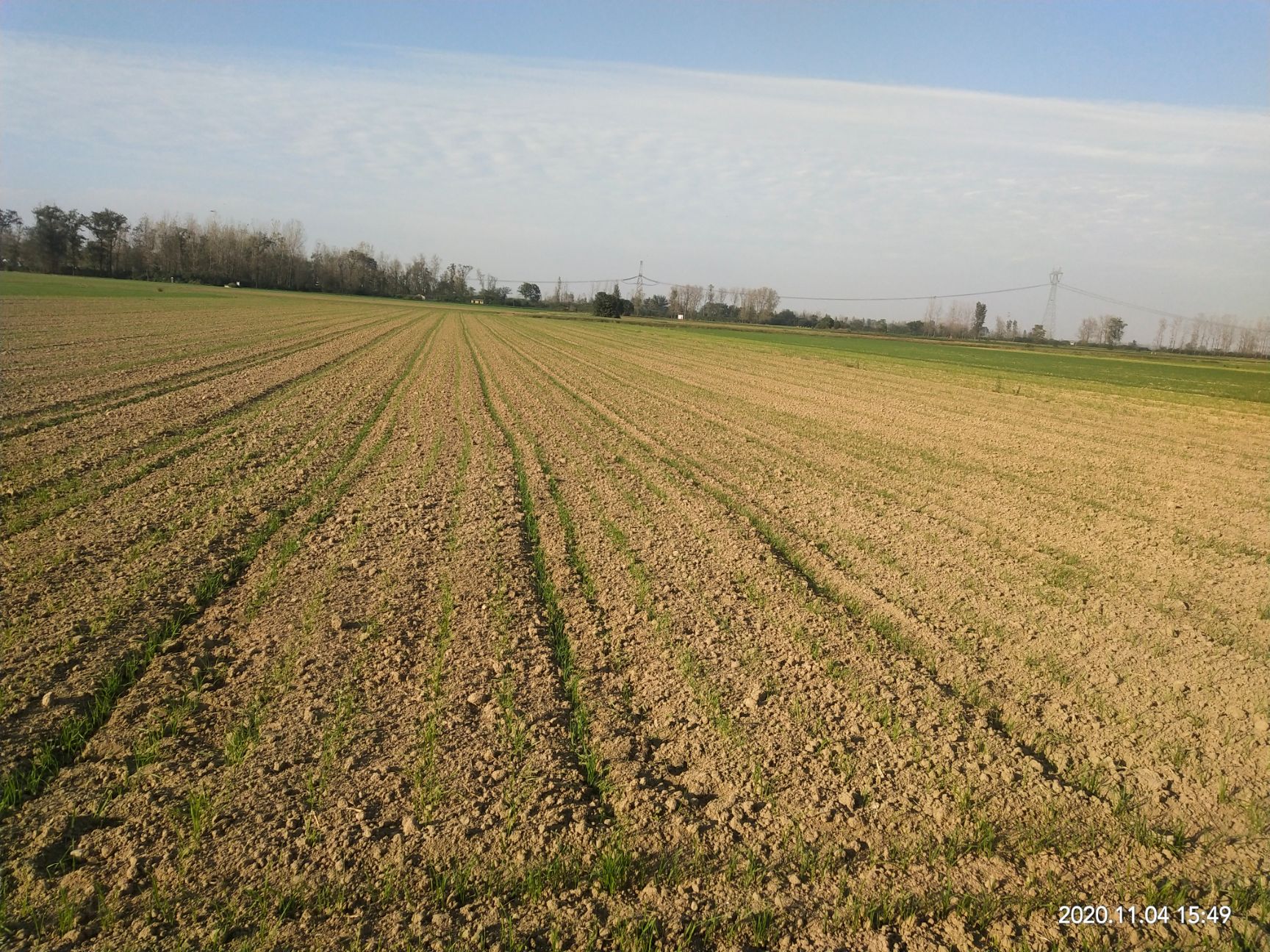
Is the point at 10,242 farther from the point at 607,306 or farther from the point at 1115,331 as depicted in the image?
the point at 1115,331

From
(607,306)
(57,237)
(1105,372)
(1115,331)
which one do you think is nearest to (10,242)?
(57,237)

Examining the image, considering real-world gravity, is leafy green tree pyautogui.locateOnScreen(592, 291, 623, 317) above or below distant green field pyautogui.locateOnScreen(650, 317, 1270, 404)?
above

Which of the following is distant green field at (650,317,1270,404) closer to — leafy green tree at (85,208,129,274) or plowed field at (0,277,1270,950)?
plowed field at (0,277,1270,950)

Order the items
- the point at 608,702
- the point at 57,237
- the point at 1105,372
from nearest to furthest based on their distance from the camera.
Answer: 1. the point at 608,702
2. the point at 1105,372
3. the point at 57,237

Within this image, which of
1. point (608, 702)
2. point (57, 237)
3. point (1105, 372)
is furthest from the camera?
point (57, 237)

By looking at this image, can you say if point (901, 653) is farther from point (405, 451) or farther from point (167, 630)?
point (405, 451)

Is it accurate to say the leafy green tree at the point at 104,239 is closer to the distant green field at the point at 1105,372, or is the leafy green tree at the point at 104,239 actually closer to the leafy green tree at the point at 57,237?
the leafy green tree at the point at 57,237

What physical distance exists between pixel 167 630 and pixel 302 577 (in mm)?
1313

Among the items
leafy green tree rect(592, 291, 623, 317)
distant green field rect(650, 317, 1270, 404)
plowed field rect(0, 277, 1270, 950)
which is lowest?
plowed field rect(0, 277, 1270, 950)

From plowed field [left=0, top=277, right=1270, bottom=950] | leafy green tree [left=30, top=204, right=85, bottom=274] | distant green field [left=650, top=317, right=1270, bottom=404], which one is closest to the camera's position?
plowed field [left=0, top=277, right=1270, bottom=950]

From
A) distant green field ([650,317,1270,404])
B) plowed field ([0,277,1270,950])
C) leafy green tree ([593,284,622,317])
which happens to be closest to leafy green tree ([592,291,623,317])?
leafy green tree ([593,284,622,317])

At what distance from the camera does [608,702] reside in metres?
4.93

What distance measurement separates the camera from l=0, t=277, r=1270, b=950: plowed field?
3.31m

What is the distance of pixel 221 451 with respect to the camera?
11359 mm
